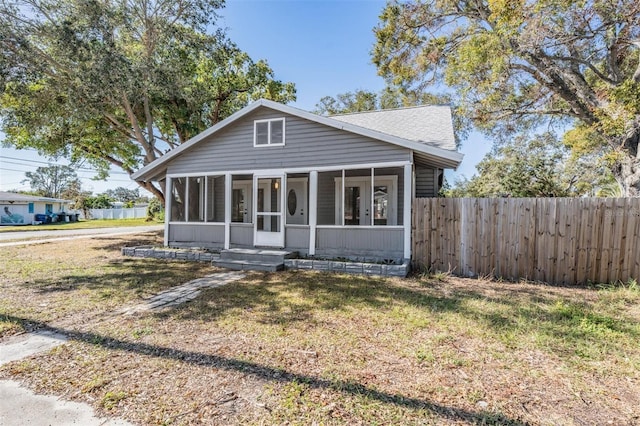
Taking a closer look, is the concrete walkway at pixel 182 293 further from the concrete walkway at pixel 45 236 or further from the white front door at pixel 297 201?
the concrete walkway at pixel 45 236

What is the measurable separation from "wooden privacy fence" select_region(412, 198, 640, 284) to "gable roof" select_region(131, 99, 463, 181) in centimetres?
119

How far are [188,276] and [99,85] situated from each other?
316 inches

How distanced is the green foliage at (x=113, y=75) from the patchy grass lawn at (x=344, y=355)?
802 centimetres

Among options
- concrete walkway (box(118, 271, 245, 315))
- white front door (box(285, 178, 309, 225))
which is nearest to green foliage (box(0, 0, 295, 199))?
white front door (box(285, 178, 309, 225))

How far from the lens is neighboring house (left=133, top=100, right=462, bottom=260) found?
8.46 m

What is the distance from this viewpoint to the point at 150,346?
3.76 metres

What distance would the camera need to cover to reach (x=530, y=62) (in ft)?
35.9

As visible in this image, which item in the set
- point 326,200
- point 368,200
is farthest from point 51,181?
point 368,200

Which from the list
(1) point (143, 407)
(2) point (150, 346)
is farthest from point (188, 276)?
(1) point (143, 407)

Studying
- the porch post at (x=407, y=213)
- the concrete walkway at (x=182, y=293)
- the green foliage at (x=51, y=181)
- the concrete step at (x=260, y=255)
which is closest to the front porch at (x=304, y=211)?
the porch post at (x=407, y=213)

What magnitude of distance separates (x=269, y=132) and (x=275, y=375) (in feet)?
25.8

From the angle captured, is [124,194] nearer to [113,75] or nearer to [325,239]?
[113,75]

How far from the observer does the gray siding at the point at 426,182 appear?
10359mm

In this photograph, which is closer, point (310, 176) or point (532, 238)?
point (532, 238)
